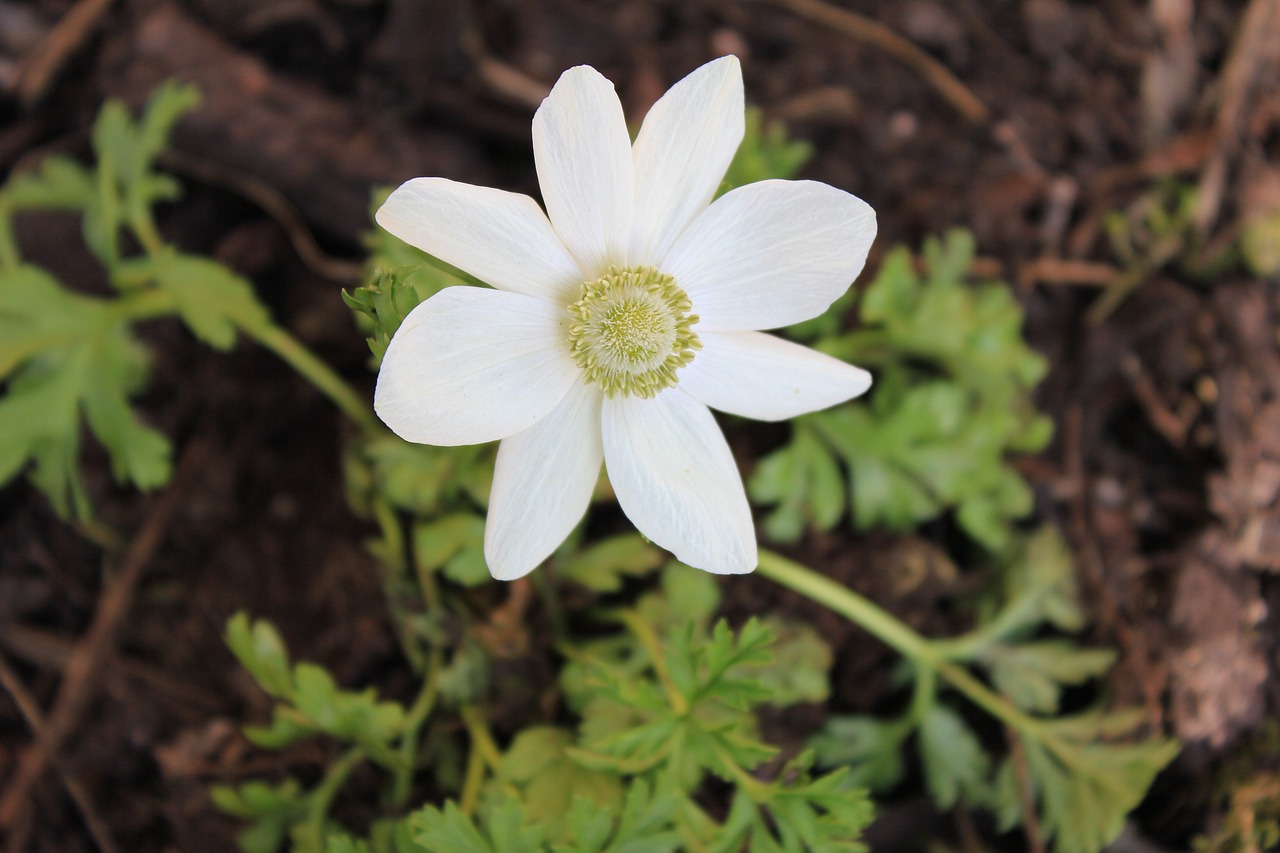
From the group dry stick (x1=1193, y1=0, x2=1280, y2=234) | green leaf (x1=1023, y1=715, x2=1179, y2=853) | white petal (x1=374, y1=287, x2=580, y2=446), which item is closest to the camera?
white petal (x1=374, y1=287, x2=580, y2=446)

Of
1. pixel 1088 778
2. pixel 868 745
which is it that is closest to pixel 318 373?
pixel 868 745

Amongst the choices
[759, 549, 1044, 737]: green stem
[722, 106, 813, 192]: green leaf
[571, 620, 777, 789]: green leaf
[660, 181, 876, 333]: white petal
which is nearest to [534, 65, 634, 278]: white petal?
[660, 181, 876, 333]: white petal

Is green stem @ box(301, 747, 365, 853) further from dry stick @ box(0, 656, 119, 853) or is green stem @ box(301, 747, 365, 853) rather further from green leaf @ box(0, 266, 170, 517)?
green leaf @ box(0, 266, 170, 517)

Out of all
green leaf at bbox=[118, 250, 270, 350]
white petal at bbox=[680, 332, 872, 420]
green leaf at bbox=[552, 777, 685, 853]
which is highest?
white petal at bbox=[680, 332, 872, 420]

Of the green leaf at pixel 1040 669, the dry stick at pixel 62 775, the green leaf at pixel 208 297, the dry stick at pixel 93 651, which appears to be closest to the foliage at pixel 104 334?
the green leaf at pixel 208 297

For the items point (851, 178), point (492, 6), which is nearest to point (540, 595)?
point (851, 178)

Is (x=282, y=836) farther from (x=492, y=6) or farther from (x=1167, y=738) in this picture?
(x=492, y=6)

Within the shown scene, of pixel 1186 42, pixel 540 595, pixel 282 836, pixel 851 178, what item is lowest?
pixel 282 836
